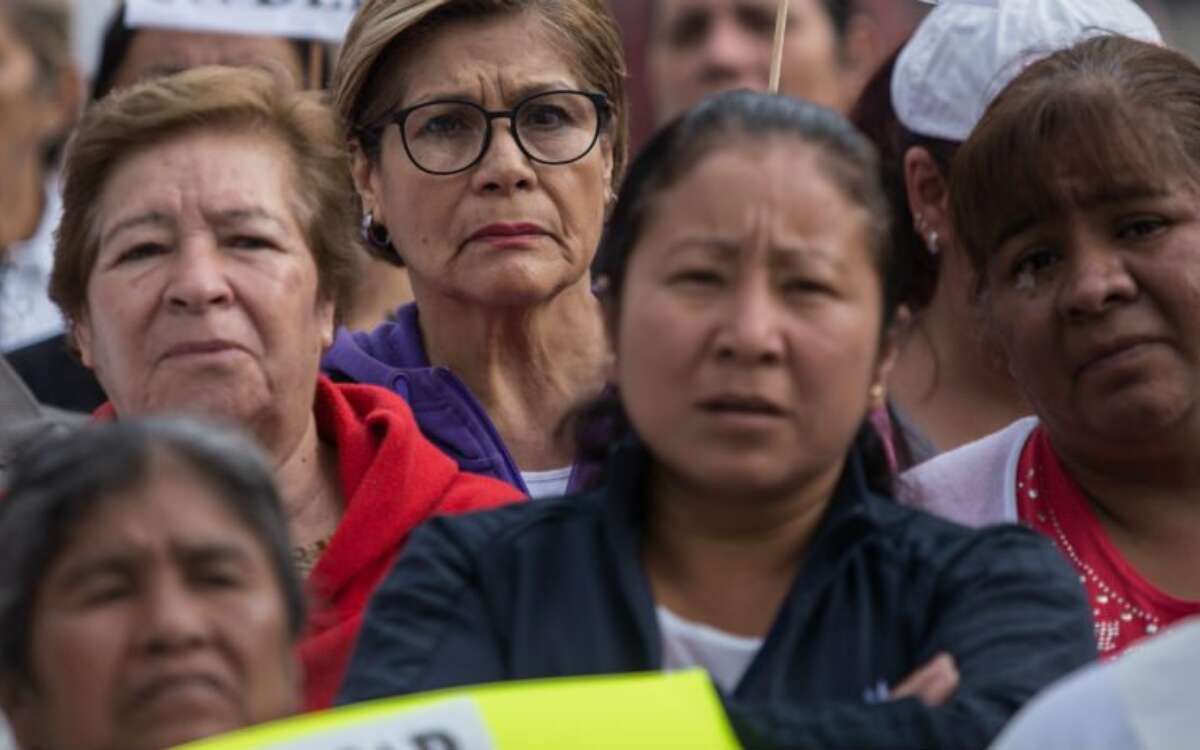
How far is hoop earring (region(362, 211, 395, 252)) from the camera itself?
5293mm

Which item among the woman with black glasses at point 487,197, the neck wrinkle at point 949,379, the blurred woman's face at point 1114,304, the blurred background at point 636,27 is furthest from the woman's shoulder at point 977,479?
the blurred background at point 636,27

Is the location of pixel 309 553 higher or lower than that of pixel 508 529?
lower

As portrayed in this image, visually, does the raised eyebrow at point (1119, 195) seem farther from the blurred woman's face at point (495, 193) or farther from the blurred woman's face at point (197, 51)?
the blurred woman's face at point (197, 51)

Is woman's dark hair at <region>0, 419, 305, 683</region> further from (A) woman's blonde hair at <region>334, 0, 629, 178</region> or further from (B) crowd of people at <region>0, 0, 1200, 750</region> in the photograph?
(A) woman's blonde hair at <region>334, 0, 629, 178</region>

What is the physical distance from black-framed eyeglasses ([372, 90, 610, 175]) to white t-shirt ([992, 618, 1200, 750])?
7.49 ft

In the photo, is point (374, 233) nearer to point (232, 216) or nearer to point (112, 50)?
point (232, 216)

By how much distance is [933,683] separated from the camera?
11.2ft

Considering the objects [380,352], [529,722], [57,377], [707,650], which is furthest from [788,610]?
[57,377]

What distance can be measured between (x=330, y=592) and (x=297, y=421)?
397mm

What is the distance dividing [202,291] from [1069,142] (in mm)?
1293

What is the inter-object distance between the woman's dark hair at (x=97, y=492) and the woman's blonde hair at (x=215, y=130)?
121cm

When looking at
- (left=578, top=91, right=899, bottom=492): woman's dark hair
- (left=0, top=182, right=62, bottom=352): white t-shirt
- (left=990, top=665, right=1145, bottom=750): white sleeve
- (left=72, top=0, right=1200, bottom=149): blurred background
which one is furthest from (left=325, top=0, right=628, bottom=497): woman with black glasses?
(left=72, top=0, right=1200, bottom=149): blurred background

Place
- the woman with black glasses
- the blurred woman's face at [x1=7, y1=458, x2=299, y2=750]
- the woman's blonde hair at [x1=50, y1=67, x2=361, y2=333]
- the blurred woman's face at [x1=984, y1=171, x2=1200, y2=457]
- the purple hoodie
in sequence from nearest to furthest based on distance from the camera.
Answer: the blurred woman's face at [x1=7, y1=458, x2=299, y2=750]
the blurred woman's face at [x1=984, y1=171, x2=1200, y2=457]
the woman's blonde hair at [x1=50, y1=67, x2=361, y2=333]
the purple hoodie
the woman with black glasses

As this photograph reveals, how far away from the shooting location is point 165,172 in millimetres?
4543
